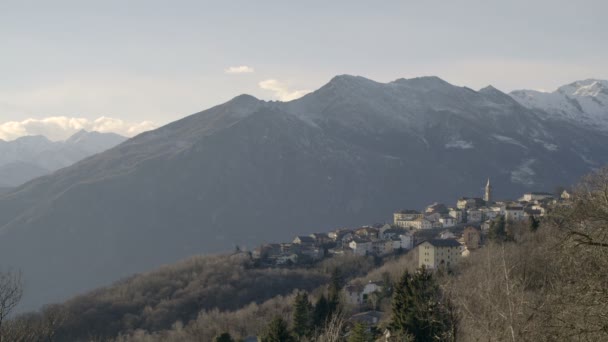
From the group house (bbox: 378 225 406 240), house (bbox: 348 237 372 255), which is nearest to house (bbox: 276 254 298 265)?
house (bbox: 348 237 372 255)

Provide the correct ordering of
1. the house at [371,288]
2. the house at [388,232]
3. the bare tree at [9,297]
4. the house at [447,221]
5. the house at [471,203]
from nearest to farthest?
the bare tree at [9,297] < the house at [371,288] < the house at [388,232] < the house at [447,221] < the house at [471,203]

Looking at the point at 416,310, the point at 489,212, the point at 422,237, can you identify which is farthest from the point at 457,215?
the point at 416,310

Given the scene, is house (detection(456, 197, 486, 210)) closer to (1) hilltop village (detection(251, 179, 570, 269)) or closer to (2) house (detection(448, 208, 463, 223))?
(1) hilltop village (detection(251, 179, 570, 269))

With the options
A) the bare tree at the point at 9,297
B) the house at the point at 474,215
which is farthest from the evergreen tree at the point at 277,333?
the house at the point at 474,215

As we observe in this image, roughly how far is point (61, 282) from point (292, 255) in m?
87.6

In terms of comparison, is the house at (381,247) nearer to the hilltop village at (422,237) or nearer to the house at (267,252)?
the hilltop village at (422,237)

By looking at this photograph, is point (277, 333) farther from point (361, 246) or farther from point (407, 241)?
point (407, 241)

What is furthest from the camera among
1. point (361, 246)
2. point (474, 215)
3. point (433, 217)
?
point (433, 217)

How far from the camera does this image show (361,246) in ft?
311

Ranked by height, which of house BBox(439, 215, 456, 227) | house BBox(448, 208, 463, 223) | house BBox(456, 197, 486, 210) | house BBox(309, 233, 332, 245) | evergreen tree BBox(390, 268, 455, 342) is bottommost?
house BBox(309, 233, 332, 245)

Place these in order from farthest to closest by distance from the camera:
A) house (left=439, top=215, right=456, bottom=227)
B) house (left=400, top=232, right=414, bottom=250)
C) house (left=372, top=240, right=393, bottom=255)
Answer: house (left=439, top=215, right=456, bottom=227)
house (left=372, top=240, right=393, bottom=255)
house (left=400, top=232, right=414, bottom=250)

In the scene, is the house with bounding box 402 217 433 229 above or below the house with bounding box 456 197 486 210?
below

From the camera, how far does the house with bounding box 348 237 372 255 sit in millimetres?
93875

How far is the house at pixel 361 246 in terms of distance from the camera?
93.9 meters
